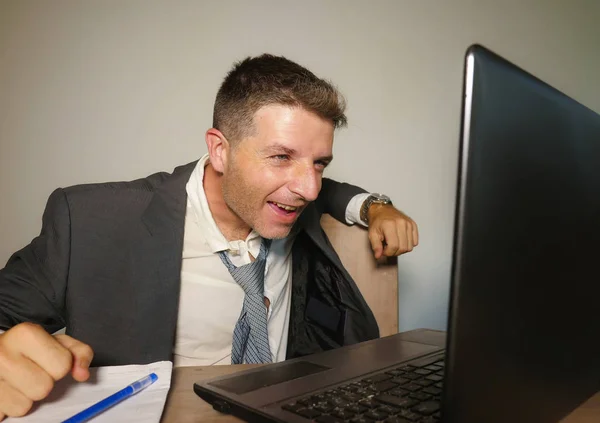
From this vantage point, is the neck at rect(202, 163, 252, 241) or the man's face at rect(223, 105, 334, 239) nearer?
the man's face at rect(223, 105, 334, 239)

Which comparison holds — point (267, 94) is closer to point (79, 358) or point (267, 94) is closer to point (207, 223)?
point (207, 223)

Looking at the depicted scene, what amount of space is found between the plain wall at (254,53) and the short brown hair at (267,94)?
0.43 m

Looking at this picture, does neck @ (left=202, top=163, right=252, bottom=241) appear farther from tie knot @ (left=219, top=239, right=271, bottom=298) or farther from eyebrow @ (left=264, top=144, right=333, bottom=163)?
eyebrow @ (left=264, top=144, right=333, bottom=163)

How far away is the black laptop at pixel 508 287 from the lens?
30cm

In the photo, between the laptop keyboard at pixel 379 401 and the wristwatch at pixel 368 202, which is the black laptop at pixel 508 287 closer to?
the laptop keyboard at pixel 379 401

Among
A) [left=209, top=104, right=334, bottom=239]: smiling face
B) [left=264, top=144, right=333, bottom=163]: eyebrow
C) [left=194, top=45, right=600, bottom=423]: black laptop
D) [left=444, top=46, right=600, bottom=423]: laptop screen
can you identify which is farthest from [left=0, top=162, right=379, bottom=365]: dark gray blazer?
[left=444, top=46, right=600, bottom=423]: laptop screen

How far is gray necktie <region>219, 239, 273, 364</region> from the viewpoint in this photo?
3.51 feet

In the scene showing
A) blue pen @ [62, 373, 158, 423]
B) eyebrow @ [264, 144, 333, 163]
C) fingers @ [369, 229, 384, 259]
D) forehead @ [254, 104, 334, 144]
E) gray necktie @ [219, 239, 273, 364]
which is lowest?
gray necktie @ [219, 239, 273, 364]

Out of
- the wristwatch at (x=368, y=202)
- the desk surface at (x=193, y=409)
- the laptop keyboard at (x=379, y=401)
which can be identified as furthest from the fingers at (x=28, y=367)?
the wristwatch at (x=368, y=202)

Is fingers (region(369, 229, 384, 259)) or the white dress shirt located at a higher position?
fingers (region(369, 229, 384, 259))

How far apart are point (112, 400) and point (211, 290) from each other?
0.66 m

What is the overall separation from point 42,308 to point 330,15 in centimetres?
137

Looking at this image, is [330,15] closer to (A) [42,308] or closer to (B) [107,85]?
(B) [107,85]

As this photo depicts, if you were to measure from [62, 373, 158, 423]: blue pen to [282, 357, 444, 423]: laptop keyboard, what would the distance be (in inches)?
7.8
